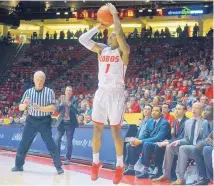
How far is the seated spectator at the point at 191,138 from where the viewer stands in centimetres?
618

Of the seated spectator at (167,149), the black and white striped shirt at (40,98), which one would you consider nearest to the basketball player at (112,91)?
the seated spectator at (167,149)

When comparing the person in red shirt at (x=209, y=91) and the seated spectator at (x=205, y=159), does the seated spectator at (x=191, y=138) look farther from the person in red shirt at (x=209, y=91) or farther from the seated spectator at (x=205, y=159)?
the person in red shirt at (x=209, y=91)

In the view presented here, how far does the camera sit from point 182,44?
59.6 feet

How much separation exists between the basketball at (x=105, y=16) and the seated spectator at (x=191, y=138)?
1.96 meters

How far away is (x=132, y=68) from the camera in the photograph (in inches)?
665

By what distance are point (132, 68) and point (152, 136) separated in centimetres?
1019

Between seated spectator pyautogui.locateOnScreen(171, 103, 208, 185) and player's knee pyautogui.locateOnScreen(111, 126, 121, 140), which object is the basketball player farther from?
seated spectator pyautogui.locateOnScreen(171, 103, 208, 185)

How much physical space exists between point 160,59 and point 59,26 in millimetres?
10736

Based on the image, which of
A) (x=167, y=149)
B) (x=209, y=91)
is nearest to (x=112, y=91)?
(x=167, y=149)

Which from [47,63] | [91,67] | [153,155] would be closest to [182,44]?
[91,67]

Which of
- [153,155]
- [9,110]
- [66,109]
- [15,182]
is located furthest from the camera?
[9,110]

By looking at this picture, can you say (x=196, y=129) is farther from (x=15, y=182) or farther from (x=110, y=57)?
(x=15, y=182)

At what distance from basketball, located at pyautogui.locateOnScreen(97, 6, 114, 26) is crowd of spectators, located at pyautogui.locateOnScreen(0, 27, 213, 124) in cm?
533

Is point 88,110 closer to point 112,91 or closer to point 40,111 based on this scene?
point 40,111
